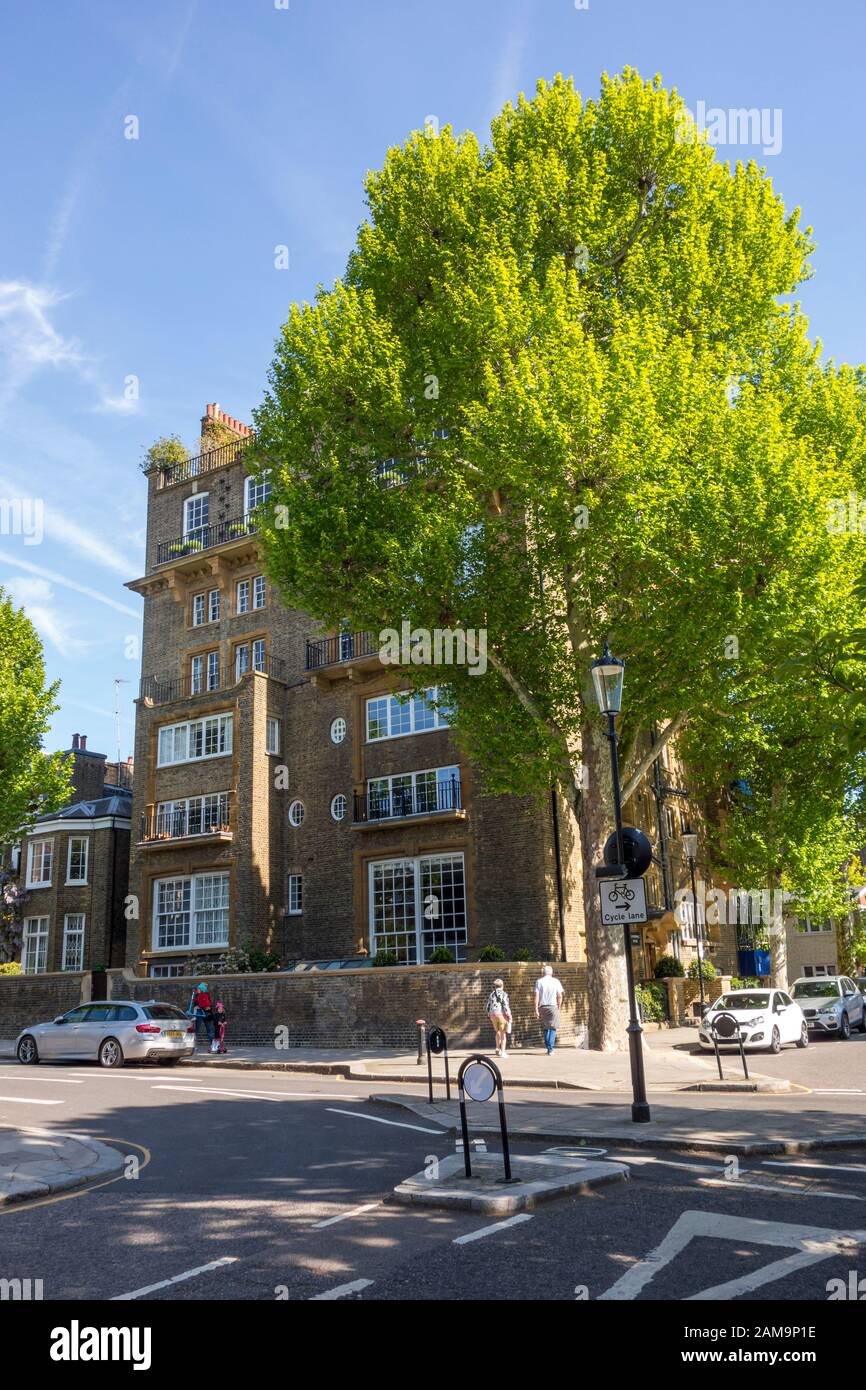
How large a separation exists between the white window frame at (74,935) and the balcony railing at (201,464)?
17361 millimetres

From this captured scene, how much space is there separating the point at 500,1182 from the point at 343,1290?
9.37 feet

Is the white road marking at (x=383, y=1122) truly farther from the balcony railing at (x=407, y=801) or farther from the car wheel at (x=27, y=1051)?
the balcony railing at (x=407, y=801)

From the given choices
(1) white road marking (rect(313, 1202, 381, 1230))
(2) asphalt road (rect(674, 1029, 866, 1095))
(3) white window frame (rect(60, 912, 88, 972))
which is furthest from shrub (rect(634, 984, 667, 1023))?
(3) white window frame (rect(60, 912, 88, 972))

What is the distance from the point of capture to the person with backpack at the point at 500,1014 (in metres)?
21.0

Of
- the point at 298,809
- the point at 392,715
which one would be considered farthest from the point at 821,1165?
the point at 298,809

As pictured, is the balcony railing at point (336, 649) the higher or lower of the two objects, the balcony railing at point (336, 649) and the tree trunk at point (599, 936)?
the higher

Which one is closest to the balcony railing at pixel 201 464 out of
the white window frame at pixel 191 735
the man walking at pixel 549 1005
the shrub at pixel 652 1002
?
the white window frame at pixel 191 735

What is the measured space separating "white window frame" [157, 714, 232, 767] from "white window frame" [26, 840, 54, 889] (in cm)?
808

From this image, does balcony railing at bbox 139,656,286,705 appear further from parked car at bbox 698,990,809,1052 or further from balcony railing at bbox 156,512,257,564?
parked car at bbox 698,990,809,1052

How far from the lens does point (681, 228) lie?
2272 cm

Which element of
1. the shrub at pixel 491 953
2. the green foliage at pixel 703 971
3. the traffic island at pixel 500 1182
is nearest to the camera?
the traffic island at pixel 500 1182

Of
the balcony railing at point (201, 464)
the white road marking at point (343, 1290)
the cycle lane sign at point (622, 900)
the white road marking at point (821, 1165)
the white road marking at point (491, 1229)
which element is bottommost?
the white road marking at point (821, 1165)

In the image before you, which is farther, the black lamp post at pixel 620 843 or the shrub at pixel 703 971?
the shrub at pixel 703 971
